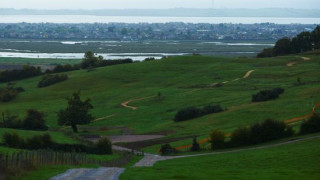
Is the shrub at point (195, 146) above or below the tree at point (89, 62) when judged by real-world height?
above

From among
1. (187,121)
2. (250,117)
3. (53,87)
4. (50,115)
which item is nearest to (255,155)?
(250,117)

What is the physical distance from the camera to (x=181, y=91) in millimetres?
96250

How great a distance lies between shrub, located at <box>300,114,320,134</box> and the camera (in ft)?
164

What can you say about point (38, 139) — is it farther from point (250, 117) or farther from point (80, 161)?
point (250, 117)

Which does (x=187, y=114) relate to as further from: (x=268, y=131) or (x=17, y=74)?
(x=17, y=74)

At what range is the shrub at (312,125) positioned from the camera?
50000 mm

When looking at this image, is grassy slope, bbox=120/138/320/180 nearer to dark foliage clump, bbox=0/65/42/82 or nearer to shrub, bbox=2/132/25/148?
shrub, bbox=2/132/25/148

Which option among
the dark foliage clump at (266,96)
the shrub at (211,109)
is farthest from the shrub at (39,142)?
the dark foliage clump at (266,96)

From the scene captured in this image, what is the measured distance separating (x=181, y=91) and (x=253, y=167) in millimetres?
61467

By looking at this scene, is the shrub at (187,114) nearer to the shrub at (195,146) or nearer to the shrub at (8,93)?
the shrub at (195,146)

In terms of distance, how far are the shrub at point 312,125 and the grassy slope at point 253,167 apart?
6.32 metres

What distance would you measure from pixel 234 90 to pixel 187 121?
70.0 ft

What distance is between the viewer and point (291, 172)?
30219 mm

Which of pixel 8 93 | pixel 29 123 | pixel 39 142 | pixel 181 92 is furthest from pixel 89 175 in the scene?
pixel 8 93
